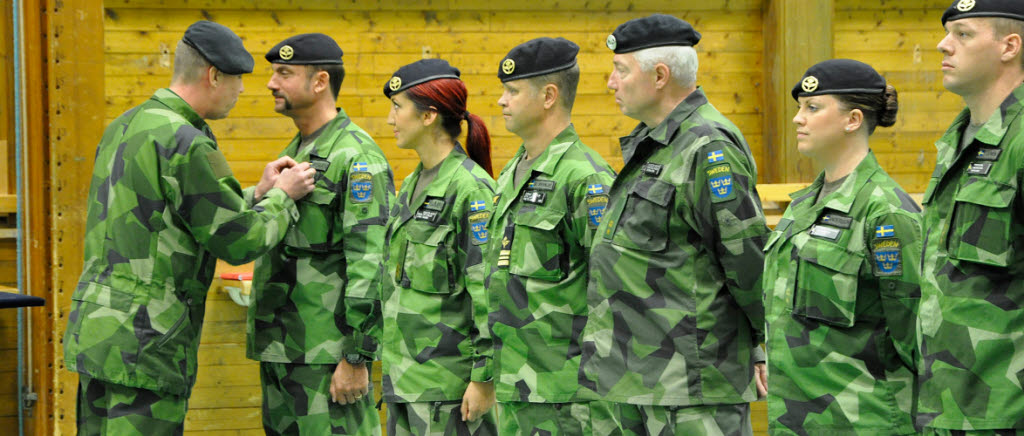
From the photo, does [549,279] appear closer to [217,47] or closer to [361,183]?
[361,183]

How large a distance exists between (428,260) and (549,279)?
1.73 ft

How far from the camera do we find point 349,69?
5.84 meters

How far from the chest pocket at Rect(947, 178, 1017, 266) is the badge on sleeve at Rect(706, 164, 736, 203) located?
537 mm

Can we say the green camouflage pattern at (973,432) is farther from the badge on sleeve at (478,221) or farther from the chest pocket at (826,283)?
the badge on sleeve at (478,221)

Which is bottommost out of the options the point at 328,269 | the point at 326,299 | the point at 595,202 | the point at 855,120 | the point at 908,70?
the point at 326,299

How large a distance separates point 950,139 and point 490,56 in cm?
374

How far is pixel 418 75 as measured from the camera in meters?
3.75

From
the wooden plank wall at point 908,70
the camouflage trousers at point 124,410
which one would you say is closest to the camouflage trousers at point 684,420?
the camouflage trousers at point 124,410

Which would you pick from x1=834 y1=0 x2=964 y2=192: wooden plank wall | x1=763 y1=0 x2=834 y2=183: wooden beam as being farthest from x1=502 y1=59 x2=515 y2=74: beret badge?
x1=834 y1=0 x2=964 y2=192: wooden plank wall

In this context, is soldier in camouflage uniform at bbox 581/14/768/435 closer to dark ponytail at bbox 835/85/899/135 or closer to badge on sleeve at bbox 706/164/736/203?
badge on sleeve at bbox 706/164/736/203

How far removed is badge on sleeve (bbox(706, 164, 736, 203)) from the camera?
105 inches

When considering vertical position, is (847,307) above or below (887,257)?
below

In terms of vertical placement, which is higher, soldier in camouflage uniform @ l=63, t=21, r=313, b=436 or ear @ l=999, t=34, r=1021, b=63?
ear @ l=999, t=34, r=1021, b=63

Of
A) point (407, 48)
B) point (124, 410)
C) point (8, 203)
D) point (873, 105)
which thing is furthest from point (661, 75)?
point (8, 203)
